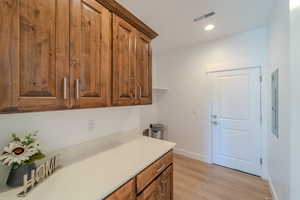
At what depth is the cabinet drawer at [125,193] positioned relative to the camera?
94 cm

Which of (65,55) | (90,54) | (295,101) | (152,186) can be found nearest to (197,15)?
(295,101)

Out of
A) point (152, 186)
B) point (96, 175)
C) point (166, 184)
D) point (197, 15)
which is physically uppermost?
point (197, 15)

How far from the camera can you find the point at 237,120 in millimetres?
2820

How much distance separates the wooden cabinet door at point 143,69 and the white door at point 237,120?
6.11ft

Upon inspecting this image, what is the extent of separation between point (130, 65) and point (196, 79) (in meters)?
2.27

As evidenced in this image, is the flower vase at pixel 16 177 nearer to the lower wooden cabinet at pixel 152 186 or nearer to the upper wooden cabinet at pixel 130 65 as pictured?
the lower wooden cabinet at pixel 152 186

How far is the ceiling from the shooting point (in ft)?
6.29

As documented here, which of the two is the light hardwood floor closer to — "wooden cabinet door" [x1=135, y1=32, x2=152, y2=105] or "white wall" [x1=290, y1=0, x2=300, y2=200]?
"white wall" [x1=290, y1=0, x2=300, y2=200]

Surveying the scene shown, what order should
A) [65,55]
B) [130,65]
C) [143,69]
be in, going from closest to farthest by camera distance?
[65,55] → [130,65] → [143,69]

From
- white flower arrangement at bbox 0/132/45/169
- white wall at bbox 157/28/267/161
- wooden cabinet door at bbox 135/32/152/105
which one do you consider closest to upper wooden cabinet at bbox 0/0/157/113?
wooden cabinet door at bbox 135/32/152/105

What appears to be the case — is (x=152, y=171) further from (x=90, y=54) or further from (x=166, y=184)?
(x=90, y=54)

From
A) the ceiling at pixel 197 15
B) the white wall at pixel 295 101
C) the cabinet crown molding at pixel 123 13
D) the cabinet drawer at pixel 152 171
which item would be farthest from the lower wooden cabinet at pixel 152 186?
the ceiling at pixel 197 15

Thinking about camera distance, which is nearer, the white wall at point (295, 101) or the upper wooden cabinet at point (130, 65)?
the white wall at point (295, 101)

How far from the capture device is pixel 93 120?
5.09ft
